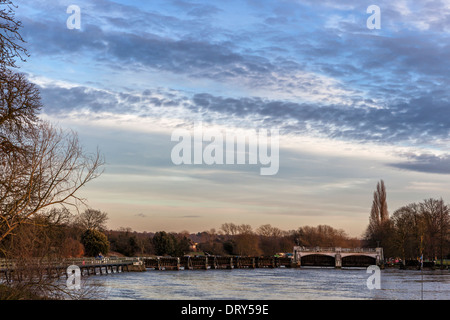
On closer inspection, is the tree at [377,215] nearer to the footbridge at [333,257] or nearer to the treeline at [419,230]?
the footbridge at [333,257]

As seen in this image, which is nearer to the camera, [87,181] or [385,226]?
[87,181]

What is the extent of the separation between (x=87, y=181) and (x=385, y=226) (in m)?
130

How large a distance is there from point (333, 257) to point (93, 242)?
239ft

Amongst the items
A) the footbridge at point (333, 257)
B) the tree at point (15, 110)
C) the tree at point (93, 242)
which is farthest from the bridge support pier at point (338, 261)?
the tree at point (15, 110)

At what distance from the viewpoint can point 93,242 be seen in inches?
4530

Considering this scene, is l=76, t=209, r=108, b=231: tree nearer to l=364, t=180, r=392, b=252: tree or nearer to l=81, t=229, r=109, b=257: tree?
l=81, t=229, r=109, b=257: tree

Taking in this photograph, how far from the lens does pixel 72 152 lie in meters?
20.7

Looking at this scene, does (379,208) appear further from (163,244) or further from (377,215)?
(163,244)

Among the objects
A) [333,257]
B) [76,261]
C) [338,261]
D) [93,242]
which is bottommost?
[338,261]

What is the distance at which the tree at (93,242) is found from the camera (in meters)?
115

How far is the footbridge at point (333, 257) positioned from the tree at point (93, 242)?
202 feet

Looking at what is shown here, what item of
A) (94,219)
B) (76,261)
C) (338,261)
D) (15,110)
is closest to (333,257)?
(338,261)
